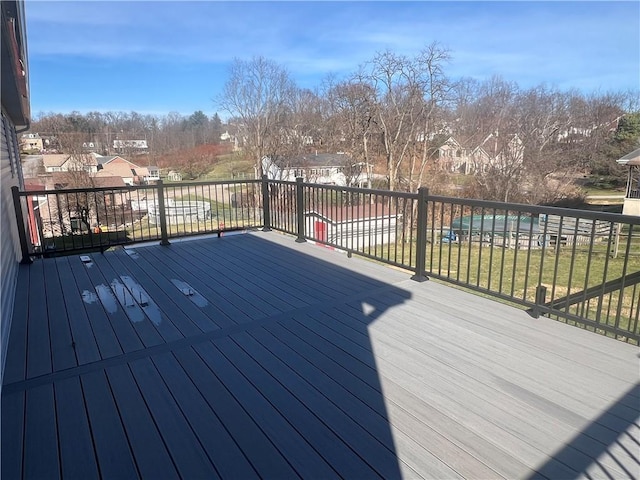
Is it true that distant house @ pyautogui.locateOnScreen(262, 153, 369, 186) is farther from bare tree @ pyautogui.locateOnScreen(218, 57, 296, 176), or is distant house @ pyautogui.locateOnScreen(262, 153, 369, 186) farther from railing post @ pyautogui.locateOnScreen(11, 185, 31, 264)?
railing post @ pyautogui.locateOnScreen(11, 185, 31, 264)

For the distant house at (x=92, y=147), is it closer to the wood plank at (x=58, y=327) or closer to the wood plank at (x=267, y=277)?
the wood plank at (x=267, y=277)

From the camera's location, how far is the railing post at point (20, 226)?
171 inches

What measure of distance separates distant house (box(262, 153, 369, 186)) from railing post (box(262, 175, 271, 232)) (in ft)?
48.8

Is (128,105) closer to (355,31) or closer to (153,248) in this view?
(355,31)

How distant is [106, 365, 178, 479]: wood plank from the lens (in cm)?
150

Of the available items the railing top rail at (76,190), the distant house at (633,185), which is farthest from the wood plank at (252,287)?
the distant house at (633,185)

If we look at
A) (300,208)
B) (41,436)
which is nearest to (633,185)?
(300,208)

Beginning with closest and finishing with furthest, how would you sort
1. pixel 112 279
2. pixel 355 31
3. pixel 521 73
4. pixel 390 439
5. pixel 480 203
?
pixel 390 439
pixel 480 203
pixel 112 279
pixel 355 31
pixel 521 73

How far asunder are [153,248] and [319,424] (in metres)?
4.23

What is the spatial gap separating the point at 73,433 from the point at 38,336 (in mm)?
1349

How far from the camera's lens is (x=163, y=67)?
25031 millimetres

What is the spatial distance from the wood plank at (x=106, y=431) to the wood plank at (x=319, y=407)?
0.68 m

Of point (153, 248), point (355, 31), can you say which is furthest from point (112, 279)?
point (355, 31)

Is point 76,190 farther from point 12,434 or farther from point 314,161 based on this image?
point 314,161
